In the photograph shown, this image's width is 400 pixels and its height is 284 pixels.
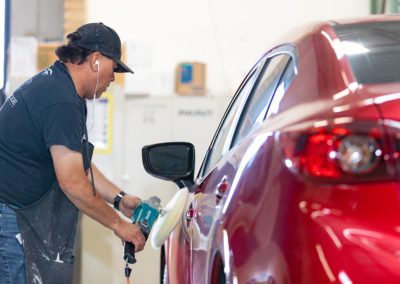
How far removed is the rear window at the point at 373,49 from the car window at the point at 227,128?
1.79 feet

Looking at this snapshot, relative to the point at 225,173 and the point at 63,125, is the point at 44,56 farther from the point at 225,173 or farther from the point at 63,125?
the point at 225,173

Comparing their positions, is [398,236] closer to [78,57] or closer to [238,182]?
[238,182]

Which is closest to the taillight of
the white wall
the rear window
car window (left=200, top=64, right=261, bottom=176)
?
the rear window

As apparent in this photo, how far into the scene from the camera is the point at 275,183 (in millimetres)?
1217

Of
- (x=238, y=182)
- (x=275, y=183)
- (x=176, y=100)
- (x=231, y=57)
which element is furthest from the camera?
(x=231, y=57)

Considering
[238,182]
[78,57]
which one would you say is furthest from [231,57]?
[238,182]

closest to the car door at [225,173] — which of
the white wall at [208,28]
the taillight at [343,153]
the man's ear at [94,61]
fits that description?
the taillight at [343,153]

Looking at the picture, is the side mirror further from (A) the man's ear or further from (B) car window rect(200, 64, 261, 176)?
(A) the man's ear

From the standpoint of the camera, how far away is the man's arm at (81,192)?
8.79 feet

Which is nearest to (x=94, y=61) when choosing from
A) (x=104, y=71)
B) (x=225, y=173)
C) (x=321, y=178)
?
(x=104, y=71)

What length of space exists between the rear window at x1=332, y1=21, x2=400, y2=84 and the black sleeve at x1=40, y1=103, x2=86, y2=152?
52.5 inches

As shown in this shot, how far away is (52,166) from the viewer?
2.89 metres

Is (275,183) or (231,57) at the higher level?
(231,57)

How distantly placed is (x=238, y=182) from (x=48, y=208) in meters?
1.68
